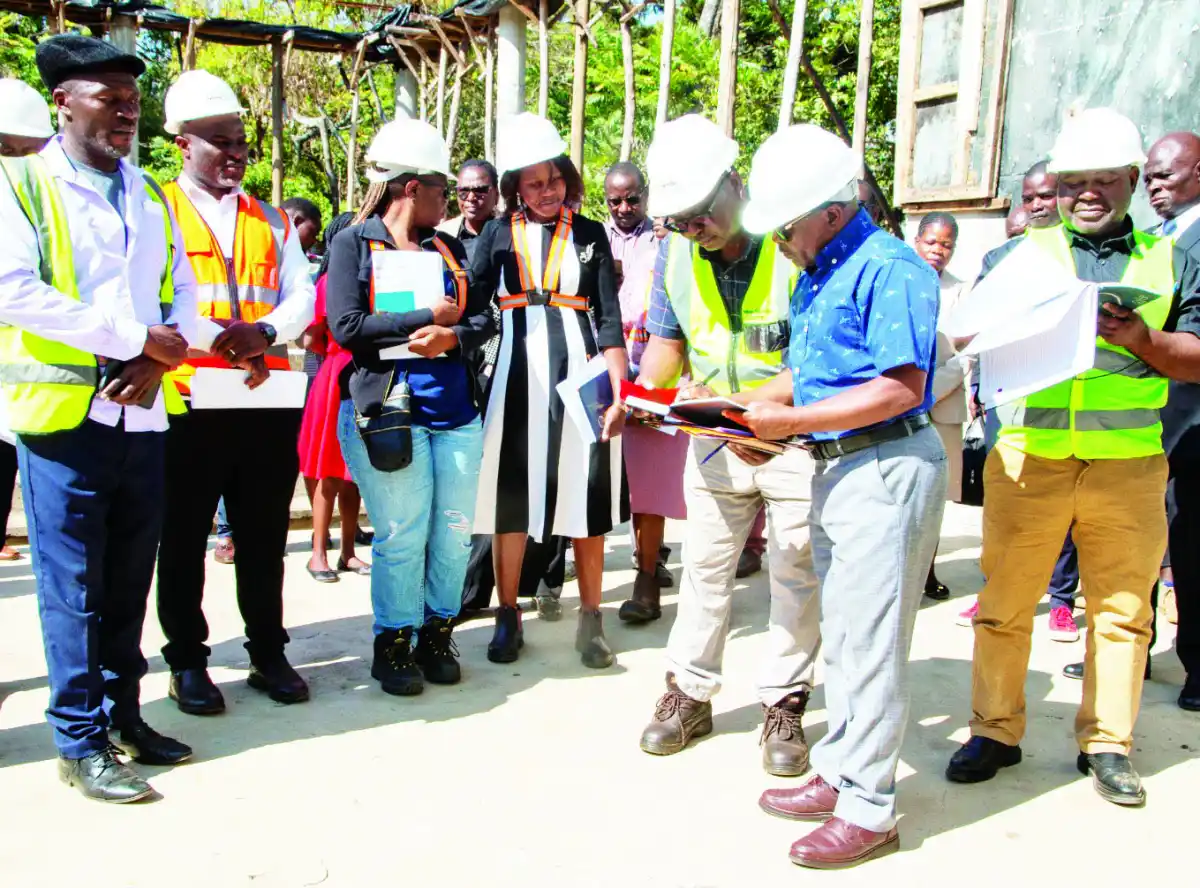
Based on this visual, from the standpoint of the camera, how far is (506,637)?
183 inches

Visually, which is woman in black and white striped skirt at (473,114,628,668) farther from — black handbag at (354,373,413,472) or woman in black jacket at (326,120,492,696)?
black handbag at (354,373,413,472)

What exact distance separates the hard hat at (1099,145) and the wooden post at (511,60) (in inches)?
321

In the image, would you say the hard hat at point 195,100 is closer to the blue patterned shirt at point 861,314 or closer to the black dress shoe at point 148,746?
the black dress shoe at point 148,746

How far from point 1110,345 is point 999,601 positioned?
2.98ft

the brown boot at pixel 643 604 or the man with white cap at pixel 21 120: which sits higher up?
the man with white cap at pixel 21 120

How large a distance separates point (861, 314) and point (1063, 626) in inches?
114

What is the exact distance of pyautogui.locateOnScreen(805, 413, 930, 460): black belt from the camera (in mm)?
2896

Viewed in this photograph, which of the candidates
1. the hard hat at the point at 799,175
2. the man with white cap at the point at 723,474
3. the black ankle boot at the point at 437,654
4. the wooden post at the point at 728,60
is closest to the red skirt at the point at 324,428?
the black ankle boot at the point at 437,654

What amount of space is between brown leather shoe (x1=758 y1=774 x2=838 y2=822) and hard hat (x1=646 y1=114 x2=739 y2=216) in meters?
1.90

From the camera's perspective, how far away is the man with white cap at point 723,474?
3.50 meters

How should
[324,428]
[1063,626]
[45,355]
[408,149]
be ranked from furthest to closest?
[324,428] → [1063,626] → [408,149] → [45,355]

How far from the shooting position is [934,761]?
3.67 metres

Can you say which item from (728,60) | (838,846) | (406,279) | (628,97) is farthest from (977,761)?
(628,97)

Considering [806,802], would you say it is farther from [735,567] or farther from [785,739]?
[735,567]
